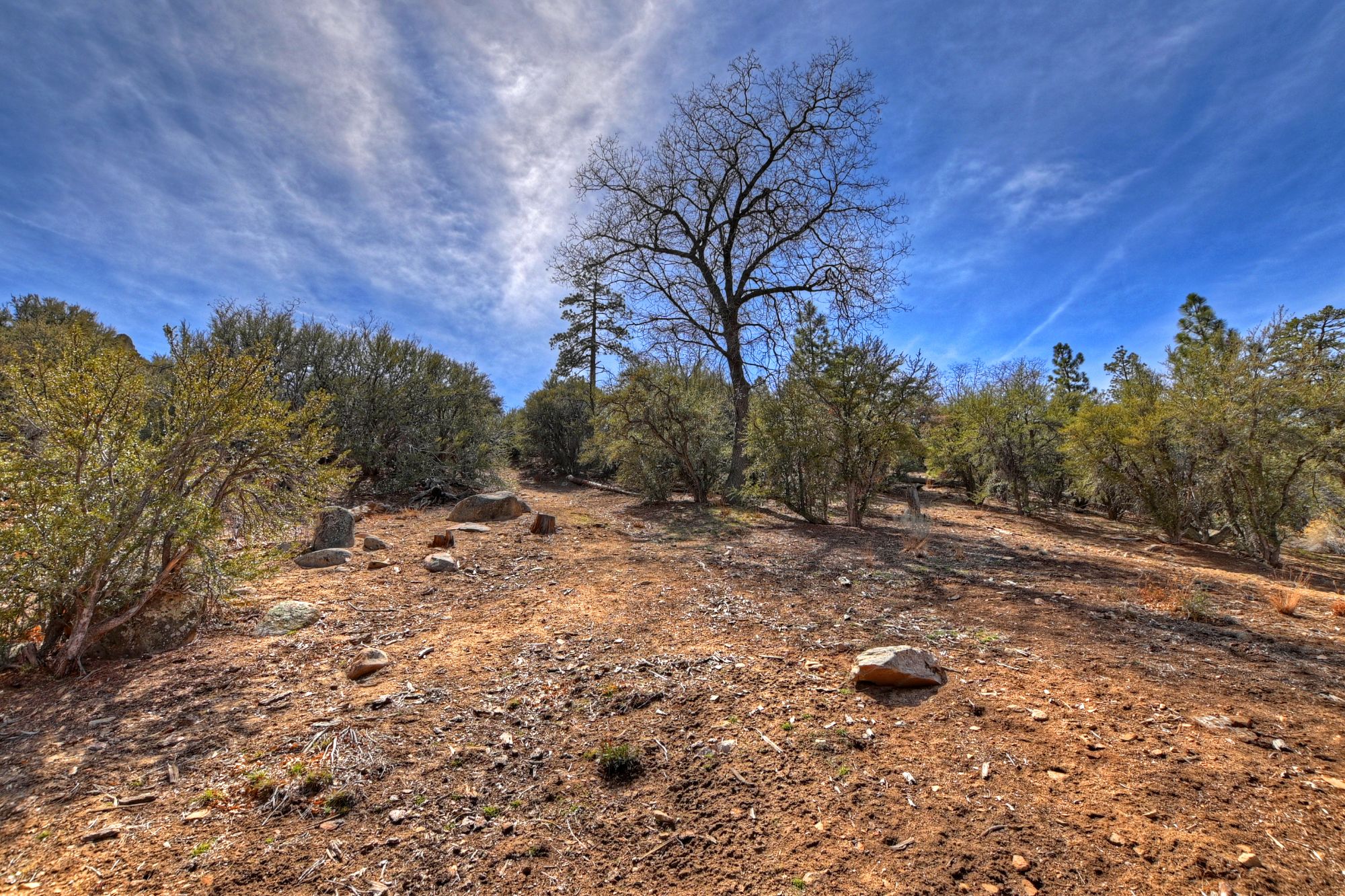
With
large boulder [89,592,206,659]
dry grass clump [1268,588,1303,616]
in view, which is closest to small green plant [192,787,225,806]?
large boulder [89,592,206,659]

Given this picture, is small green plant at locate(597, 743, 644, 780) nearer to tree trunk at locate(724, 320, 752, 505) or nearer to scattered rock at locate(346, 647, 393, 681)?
scattered rock at locate(346, 647, 393, 681)

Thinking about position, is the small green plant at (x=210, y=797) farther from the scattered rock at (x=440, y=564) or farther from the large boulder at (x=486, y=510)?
the large boulder at (x=486, y=510)

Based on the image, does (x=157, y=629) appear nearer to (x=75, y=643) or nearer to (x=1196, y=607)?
(x=75, y=643)

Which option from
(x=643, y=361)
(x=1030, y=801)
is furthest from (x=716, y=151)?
(x=1030, y=801)

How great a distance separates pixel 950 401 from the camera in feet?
55.3

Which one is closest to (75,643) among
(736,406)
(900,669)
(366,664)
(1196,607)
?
(366,664)

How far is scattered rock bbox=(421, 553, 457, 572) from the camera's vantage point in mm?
5547

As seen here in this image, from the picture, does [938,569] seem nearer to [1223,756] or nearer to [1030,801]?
[1223,756]

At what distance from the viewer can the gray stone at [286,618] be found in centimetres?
390

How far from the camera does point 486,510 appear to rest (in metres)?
8.63

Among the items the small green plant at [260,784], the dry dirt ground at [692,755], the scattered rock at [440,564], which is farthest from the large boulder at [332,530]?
the small green plant at [260,784]

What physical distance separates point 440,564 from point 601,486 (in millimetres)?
9525

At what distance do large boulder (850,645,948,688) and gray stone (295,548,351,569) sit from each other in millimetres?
5214

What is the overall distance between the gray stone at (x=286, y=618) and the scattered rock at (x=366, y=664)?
94 centimetres
